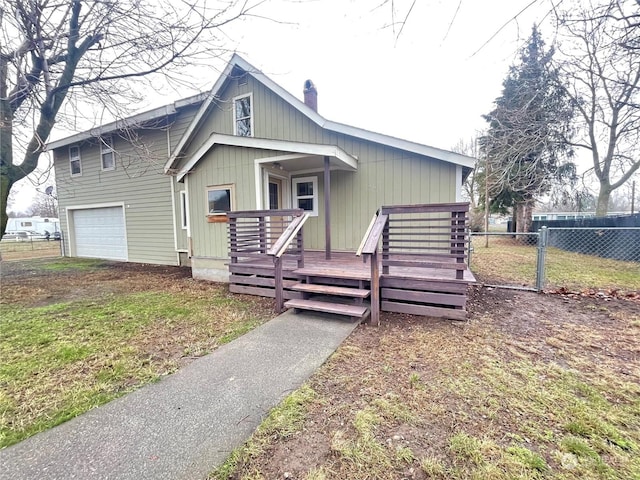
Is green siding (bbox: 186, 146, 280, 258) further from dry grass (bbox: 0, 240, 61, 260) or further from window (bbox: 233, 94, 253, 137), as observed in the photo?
dry grass (bbox: 0, 240, 61, 260)

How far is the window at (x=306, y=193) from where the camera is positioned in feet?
24.6

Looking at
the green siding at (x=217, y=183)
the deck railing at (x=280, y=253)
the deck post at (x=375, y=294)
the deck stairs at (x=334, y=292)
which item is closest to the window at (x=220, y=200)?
the green siding at (x=217, y=183)

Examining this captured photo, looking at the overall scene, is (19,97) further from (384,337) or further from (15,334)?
(384,337)

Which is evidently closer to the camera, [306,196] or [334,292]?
[334,292]

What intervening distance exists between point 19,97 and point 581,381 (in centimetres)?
788

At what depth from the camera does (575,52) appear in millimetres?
8570

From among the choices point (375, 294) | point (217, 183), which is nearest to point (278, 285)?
point (375, 294)

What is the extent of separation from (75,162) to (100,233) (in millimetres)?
Answer: 3058

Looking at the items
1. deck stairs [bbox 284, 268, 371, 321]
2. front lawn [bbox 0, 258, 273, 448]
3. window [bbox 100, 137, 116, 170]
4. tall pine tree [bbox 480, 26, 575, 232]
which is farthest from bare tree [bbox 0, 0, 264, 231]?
tall pine tree [bbox 480, 26, 575, 232]

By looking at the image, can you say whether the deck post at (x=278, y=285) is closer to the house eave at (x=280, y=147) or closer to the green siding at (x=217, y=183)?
the green siding at (x=217, y=183)

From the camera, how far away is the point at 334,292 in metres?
4.25

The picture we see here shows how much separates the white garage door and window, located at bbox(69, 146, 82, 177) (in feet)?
5.06

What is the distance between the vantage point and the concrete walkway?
5.49 ft

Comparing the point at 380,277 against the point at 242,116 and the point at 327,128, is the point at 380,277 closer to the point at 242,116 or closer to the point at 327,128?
the point at 327,128
